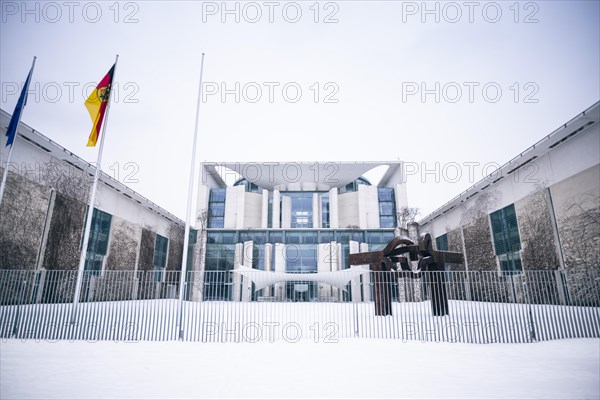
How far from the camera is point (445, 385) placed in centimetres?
553

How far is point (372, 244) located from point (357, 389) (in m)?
29.2

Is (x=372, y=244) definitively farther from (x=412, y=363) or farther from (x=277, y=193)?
(x=412, y=363)

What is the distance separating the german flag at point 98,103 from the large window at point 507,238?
2715 cm

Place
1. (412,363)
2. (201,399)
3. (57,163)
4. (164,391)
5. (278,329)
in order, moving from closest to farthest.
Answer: (201,399)
(164,391)
(412,363)
(278,329)
(57,163)

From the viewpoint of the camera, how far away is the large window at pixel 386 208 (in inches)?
1468

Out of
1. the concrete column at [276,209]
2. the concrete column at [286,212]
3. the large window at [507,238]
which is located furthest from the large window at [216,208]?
the large window at [507,238]

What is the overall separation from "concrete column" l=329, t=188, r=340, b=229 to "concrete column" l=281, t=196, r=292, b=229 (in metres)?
5.12

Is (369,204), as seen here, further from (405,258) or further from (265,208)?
(405,258)

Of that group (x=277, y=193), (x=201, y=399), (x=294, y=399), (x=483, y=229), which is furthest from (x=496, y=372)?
(x=277, y=193)

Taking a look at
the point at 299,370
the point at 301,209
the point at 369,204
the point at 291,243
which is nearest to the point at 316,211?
the point at 301,209

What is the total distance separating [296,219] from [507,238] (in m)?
22.0

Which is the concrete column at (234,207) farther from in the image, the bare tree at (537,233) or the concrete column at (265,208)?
the bare tree at (537,233)

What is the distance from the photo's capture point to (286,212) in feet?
128

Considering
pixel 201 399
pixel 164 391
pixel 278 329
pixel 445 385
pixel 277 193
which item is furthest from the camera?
pixel 277 193
